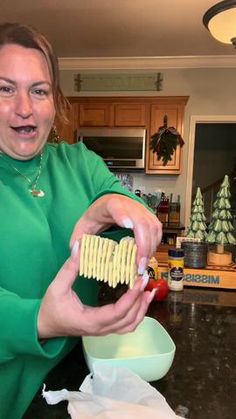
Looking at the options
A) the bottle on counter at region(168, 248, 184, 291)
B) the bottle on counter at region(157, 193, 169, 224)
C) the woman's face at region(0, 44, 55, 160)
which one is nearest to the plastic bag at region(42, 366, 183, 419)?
the woman's face at region(0, 44, 55, 160)

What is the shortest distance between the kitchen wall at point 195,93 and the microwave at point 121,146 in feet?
1.13

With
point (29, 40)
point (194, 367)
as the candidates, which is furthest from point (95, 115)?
point (194, 367)

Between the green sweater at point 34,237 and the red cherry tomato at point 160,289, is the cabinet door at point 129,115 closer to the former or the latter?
the red cherry tomato at point 160,289

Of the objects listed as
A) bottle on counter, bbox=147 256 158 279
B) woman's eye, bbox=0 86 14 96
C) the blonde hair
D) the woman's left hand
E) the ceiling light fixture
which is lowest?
bottle on counter, bbox=147 256 158 279

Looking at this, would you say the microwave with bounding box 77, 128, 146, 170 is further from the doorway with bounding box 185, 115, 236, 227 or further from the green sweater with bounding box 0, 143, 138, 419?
the green sweater with bounding box 0, 143, 138, 419

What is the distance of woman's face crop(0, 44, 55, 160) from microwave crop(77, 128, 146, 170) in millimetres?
2947

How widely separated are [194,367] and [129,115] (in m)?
3.14

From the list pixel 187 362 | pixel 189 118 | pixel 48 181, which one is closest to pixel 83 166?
pixel 48 181

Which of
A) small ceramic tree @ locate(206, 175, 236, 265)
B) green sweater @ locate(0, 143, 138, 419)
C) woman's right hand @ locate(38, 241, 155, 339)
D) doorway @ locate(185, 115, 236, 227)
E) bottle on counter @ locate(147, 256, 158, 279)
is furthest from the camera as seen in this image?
doorway @ locate(185, 115, 236, 227)

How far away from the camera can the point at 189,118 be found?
147 inches

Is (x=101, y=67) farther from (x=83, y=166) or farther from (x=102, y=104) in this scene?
(x=83, y=166)

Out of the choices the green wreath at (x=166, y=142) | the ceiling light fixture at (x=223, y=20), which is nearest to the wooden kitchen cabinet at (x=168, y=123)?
the green wreath at (x=166, y=142)

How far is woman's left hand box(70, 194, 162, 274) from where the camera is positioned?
0.46 meters

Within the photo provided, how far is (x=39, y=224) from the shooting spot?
24.2 inches
